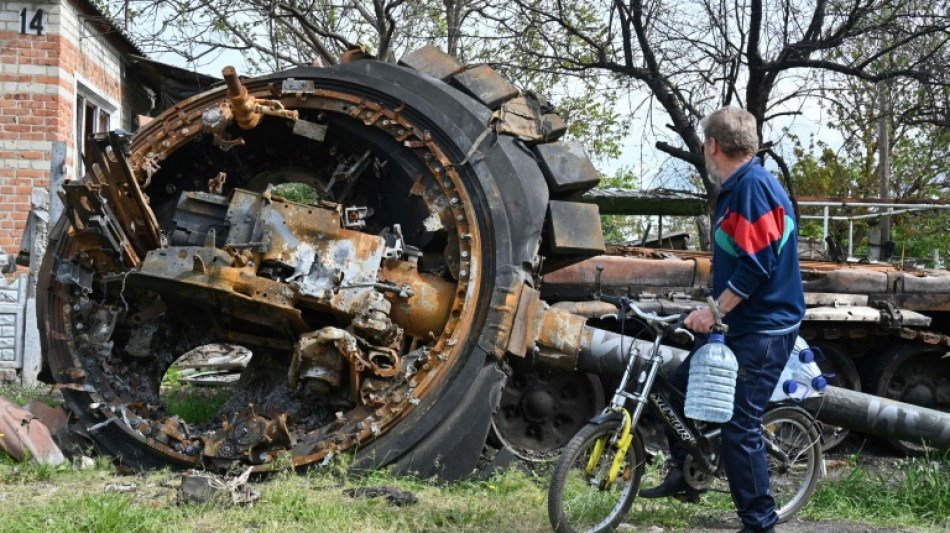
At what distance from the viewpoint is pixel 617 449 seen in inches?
185

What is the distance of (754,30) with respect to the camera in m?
11.6

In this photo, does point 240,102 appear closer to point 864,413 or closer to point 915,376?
point 864,413

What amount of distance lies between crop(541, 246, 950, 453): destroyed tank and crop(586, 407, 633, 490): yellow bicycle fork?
3383mm

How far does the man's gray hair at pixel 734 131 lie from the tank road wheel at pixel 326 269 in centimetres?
205

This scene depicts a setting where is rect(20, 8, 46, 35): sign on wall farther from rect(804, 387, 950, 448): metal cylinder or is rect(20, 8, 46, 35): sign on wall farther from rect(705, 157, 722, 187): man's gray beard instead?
rect(804, 387, 950, 448): metal cylinder

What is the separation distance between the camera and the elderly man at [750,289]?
4410 millimetres

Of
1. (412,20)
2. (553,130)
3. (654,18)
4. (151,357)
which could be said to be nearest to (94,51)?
(412,20)

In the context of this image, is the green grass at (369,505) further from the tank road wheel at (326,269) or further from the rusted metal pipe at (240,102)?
the rusted metal pipe at (240,102)

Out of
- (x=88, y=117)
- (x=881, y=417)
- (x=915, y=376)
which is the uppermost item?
(x=88, y=117)

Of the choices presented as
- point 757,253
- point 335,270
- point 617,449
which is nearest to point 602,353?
point 617,449

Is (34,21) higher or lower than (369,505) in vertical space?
higher

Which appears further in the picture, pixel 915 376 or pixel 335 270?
pixel 915 376

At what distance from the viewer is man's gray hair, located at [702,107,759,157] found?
458 centimetres

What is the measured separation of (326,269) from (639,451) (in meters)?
2.47
